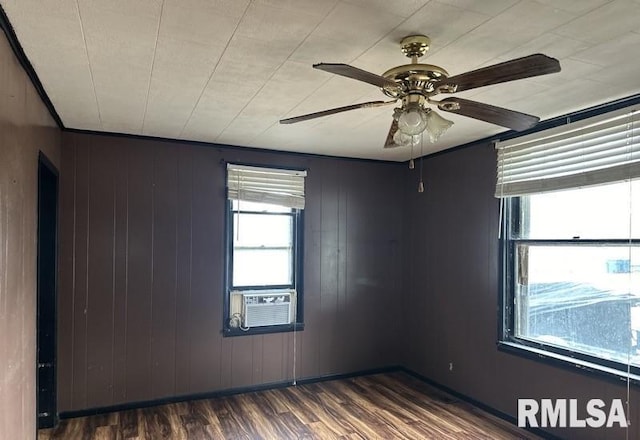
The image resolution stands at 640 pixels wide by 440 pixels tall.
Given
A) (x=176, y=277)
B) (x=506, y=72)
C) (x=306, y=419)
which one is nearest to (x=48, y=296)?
(x=176, y=277)

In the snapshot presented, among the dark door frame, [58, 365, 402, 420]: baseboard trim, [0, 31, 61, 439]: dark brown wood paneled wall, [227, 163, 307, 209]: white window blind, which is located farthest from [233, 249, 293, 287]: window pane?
[0, 31, 61, 439]: dark brown wood paneled wall

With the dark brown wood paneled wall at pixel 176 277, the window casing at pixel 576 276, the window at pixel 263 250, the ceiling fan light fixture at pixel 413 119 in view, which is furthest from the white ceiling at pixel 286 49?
the window at pixel 263 250

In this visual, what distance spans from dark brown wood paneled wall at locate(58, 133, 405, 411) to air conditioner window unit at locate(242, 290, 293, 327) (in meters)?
0.16

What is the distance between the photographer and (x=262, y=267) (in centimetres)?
434

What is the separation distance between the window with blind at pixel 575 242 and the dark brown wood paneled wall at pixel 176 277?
5.33 feet

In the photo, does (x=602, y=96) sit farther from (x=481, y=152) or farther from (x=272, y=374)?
(x=272, y=374)

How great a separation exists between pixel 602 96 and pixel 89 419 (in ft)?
14.4

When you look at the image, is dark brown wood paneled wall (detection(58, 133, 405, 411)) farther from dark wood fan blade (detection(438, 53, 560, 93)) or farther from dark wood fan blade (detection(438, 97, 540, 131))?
dark wood fan blade (detection(438, 53, 560, 93))

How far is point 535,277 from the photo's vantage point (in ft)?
11.3

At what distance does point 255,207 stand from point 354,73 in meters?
2.77

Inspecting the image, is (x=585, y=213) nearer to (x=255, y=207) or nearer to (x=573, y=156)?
(x=573, y=156)

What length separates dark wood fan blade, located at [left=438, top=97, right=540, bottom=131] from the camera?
1898 mm

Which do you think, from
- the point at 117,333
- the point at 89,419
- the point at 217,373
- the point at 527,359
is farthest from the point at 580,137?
the point at 89,419

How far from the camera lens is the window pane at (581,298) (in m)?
2.82
